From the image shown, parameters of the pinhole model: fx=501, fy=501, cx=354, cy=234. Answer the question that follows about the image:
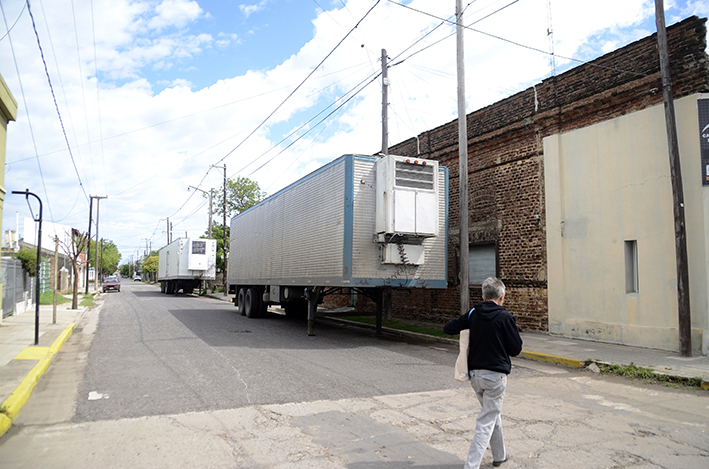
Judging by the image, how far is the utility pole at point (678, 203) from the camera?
31.1 ft

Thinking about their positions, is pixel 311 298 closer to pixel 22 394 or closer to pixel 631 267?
pixel 22 394

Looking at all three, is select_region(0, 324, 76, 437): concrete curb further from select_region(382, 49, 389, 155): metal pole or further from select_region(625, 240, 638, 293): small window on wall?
select_region(625, 240, 638, 293): small window on wall

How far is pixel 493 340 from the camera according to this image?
13.4 ft

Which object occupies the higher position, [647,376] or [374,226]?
[374,226]

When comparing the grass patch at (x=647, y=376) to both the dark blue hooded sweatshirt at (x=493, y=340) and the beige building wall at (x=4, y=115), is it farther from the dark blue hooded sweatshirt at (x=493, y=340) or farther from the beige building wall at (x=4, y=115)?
the beige building wall at (x=4, y=115)

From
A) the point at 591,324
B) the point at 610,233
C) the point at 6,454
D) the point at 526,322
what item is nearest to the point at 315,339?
the point at 526,322

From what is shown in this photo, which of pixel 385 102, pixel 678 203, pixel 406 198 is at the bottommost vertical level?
pixel 678 203

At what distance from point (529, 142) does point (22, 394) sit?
12.9 meters

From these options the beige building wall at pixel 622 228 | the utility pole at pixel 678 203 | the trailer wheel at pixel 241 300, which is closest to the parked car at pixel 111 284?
the trailer wheel at pixel 241 300

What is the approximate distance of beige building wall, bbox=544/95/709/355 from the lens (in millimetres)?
10133

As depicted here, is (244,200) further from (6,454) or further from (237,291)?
(6,454)

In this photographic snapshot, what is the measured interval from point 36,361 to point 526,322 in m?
11.5

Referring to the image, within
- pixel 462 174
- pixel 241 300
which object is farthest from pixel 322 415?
pixel 241 300

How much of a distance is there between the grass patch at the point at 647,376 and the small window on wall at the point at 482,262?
6.32 m
